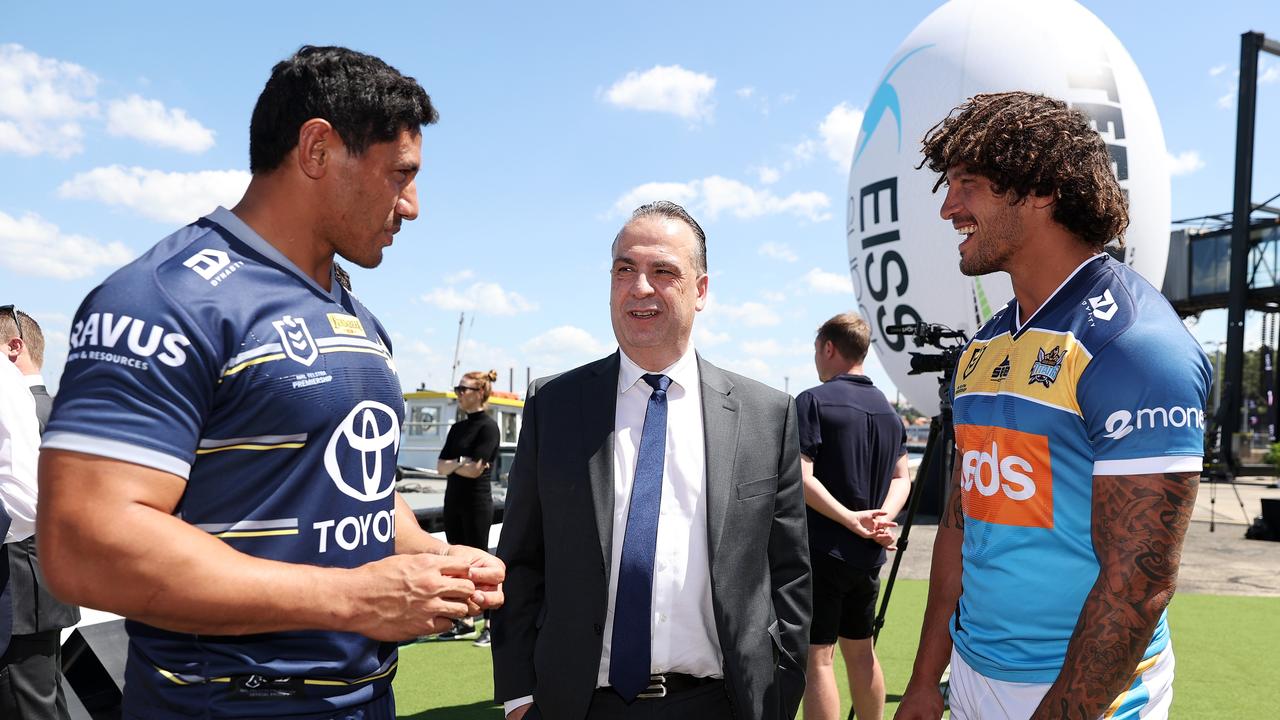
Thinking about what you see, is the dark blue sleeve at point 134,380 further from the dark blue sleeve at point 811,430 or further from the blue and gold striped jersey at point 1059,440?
the dark blue sleeve at point 811,430

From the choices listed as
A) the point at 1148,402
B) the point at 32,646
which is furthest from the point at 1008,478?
the point at 32,646

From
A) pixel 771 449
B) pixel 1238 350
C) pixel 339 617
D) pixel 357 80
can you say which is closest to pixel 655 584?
pixel 771 449

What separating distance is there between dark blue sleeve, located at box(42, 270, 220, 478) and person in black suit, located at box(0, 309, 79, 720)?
2.74 m

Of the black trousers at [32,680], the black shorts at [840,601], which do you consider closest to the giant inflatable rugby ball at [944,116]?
the black shorts at [840,601]

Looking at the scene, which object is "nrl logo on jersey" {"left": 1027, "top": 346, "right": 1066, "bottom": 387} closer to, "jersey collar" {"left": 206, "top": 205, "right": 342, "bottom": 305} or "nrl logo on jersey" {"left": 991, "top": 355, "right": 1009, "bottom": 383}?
"nrl logo on jersey" {"left": 991, "top": 355, "right": 1009, "bottom": 383}

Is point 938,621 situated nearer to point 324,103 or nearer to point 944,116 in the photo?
point 324,103

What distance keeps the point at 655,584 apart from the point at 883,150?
7090mm

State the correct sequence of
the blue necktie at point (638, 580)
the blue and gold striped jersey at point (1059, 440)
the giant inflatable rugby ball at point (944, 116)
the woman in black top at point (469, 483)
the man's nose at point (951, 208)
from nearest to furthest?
1. the blue and gold striped jersey at point (1059, 440)
2. the man's nose at point (951, 208)
3. the blue necktie at point (638, 580)
4. the woman in black top at point (469, 483)
5. the giant inflatable rugby ball at point (944, 116)

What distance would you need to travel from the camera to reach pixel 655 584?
2.41m

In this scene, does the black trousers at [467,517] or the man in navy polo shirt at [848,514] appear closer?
the man in navy polo shirt at [848,514]

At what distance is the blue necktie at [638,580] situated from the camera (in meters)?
2.35

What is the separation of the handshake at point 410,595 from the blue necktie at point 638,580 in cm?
81

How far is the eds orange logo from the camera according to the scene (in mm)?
1889

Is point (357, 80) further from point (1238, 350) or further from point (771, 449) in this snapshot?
point (1238, 350)
